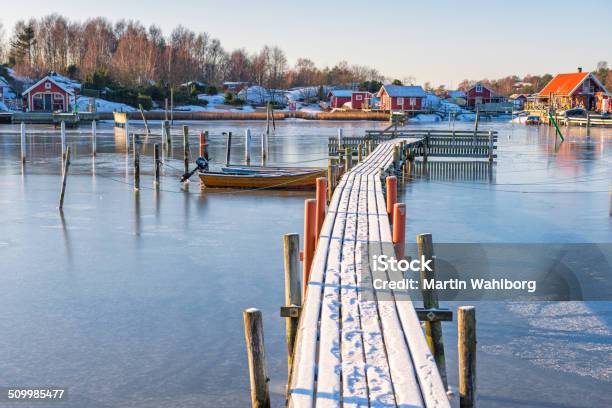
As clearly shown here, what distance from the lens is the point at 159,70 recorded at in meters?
145

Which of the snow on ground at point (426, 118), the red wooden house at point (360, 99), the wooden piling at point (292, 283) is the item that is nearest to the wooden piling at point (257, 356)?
the wooden piling at point (292, 283)

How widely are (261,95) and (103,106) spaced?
60.7 meters

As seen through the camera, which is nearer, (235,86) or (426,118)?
(426,118)

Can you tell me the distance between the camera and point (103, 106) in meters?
102

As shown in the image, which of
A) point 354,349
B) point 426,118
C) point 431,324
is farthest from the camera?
point 426,118

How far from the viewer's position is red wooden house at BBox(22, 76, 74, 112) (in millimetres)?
91625

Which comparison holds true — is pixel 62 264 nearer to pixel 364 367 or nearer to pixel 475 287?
pixel 475 287

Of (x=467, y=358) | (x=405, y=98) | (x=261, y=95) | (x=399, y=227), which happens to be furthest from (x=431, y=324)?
(x=261, y=95)

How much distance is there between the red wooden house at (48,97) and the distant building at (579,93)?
6455 cm

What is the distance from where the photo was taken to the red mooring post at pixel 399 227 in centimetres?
1195

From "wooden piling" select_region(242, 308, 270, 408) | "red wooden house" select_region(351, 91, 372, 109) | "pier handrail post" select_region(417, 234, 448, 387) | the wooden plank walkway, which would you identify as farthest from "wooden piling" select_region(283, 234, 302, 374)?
"red wooden house" select_region(351, 91, 372, 109)

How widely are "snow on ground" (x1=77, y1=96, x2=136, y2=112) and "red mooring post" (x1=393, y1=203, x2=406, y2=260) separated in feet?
293

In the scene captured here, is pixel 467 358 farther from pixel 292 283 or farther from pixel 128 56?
pixel 128 56

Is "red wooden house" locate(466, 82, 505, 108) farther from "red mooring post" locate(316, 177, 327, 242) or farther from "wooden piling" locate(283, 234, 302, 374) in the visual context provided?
"wooden piling" locate(283, 234, 302, 374)
